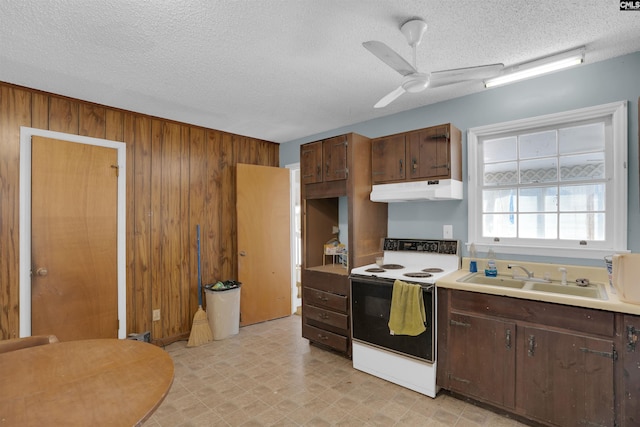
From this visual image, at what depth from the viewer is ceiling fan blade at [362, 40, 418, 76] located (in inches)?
63.6

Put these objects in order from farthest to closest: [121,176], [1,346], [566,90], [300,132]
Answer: [300,132], [121,176], [566,90], [1,346]

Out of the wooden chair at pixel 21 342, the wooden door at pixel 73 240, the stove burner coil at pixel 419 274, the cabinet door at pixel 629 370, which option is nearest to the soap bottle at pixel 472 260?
the stove burner coil at pixel 419 274

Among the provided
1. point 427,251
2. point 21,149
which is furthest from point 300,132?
point 21,149

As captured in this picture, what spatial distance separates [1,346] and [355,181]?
266cm

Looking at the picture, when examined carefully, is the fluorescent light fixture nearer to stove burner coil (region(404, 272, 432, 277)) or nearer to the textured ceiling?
the textured ceiling

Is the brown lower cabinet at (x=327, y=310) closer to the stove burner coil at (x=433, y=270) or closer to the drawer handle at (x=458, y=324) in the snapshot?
the stove burner coil at (x=433, y=270)

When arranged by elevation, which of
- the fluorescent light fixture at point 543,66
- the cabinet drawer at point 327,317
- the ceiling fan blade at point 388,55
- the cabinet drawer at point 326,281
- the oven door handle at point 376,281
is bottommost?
the cabinet drawer at point 327,317

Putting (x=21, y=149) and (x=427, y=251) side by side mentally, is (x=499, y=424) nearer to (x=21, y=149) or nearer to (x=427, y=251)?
(x=427, y=251)

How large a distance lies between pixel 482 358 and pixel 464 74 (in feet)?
6.39

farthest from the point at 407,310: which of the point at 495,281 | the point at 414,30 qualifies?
the point at 414,30

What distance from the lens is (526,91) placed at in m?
2.65

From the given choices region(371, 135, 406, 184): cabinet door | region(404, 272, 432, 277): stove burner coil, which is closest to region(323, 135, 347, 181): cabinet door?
region(371, 135, 406, 184): cabinet door

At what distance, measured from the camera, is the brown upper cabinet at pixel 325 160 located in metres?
3.13

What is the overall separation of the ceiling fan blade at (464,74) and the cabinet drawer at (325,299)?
6.76 feet
